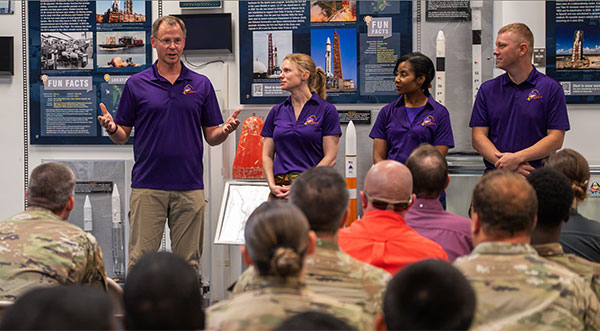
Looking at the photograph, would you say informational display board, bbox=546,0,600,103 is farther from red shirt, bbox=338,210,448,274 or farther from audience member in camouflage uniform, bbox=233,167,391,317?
audience member in camouflage uniform, bbox=233,167,391,317

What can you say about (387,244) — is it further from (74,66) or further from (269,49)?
(74,66)

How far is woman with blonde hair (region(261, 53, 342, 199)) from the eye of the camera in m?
4.19

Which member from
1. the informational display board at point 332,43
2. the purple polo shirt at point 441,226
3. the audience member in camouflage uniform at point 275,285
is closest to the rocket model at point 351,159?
the informational display board at point 332,43

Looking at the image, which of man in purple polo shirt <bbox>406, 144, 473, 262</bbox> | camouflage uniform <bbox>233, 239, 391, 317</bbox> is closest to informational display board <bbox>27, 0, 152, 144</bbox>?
man in purple polo shirt <bbox>406, 144, 473, 262</bbox>

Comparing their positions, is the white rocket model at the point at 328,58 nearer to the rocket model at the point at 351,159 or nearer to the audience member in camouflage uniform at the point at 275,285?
the rocket model at the point at 351,159

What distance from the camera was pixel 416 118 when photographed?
4.25 metres

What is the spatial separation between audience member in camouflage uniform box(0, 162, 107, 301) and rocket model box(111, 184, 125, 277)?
2781mm

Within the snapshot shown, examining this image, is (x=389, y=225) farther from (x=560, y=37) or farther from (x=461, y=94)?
(x=560, y=37)

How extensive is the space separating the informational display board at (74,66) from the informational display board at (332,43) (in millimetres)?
1121

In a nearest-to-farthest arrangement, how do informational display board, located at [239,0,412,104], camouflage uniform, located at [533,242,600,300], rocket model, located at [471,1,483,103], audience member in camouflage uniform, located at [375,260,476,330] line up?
audience member in camouflage uniform, located at [375,260,476,330] < camouflage uniform, located at [533,242,600,300] < rocket model, located at [471,1,483,103] < informational display board, located at [239,0,412,104]

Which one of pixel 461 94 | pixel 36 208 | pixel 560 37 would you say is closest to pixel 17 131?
pixel 36 208

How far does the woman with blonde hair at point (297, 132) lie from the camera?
4.19 metres

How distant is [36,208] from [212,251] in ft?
9.28

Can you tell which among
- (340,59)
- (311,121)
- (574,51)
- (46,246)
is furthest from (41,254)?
(574,51)
